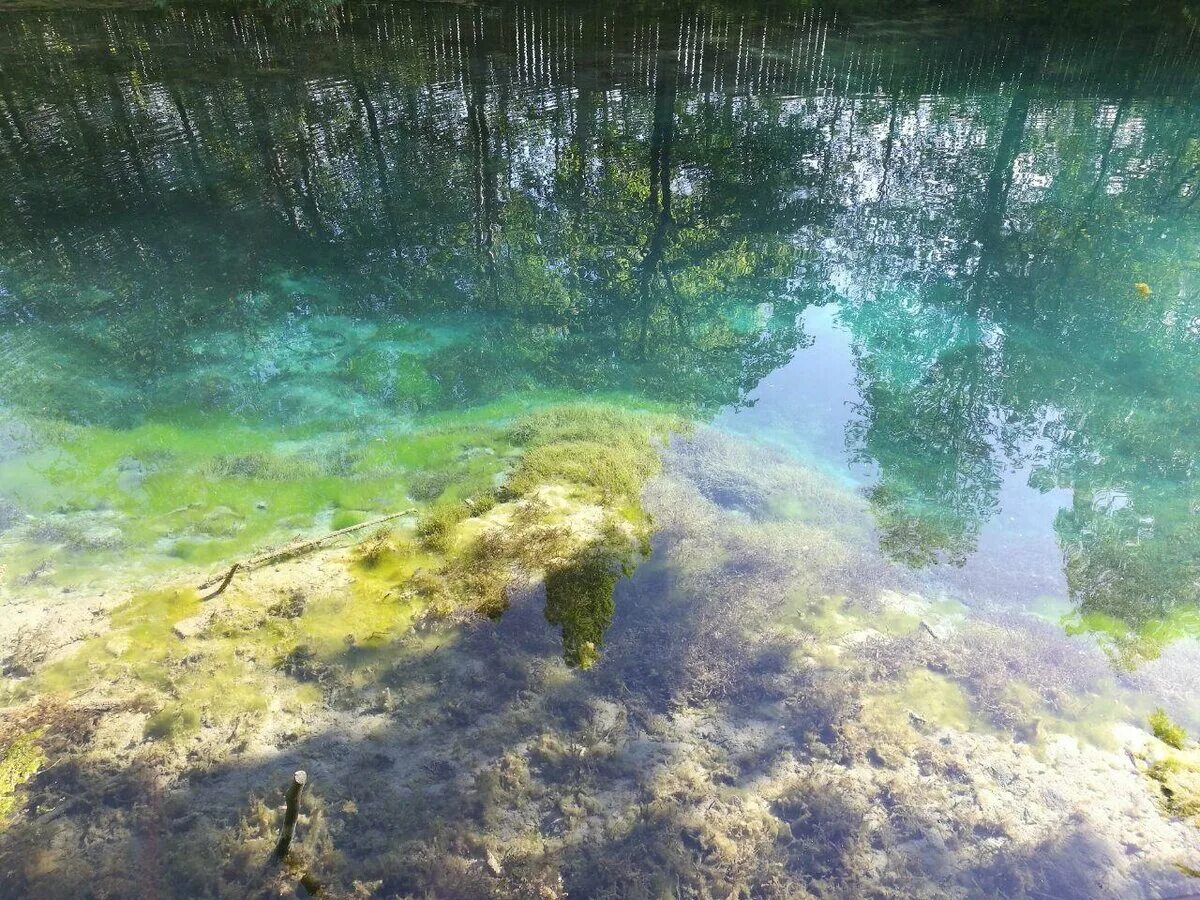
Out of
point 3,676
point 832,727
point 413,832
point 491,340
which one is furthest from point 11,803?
point 491,340

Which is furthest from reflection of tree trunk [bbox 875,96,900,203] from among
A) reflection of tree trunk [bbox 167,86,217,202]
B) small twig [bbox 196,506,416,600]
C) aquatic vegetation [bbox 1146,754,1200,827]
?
reflection of tree trunk [bbox 167,86,217,202]

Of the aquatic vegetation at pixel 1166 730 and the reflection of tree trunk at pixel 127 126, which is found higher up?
the reflection of tree trunk at pixel 127 126

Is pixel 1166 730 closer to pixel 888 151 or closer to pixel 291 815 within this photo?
pixel 291 815

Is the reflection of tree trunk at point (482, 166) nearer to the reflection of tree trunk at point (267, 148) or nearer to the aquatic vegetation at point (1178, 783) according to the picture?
the reflection of tree trunk at point (267, 148)

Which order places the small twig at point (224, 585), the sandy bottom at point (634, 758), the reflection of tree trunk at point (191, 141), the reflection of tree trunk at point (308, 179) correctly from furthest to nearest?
the reflection of tree trunk at point (191, 141), the reflection of tree trunk at point (308, 179), the small twig at point (224, 585), the sandy bottom at point (634, 758)

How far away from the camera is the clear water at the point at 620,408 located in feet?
11.6

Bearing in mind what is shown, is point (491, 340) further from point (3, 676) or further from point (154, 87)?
point (154, 87)

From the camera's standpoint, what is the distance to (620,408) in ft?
21.1

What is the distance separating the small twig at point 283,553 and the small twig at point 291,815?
1.61 metres

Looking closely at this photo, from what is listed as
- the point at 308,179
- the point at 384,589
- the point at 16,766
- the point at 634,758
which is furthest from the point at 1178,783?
the point at 308,179

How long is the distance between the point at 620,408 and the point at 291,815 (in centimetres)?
408

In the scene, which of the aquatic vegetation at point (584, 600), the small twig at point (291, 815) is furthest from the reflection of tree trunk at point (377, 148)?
the small twig at point (291, 815)

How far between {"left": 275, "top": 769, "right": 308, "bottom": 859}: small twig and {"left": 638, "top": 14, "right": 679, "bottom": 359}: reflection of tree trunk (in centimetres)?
501

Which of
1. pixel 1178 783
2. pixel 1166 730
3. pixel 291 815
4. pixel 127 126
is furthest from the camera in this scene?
pixel 127 126
